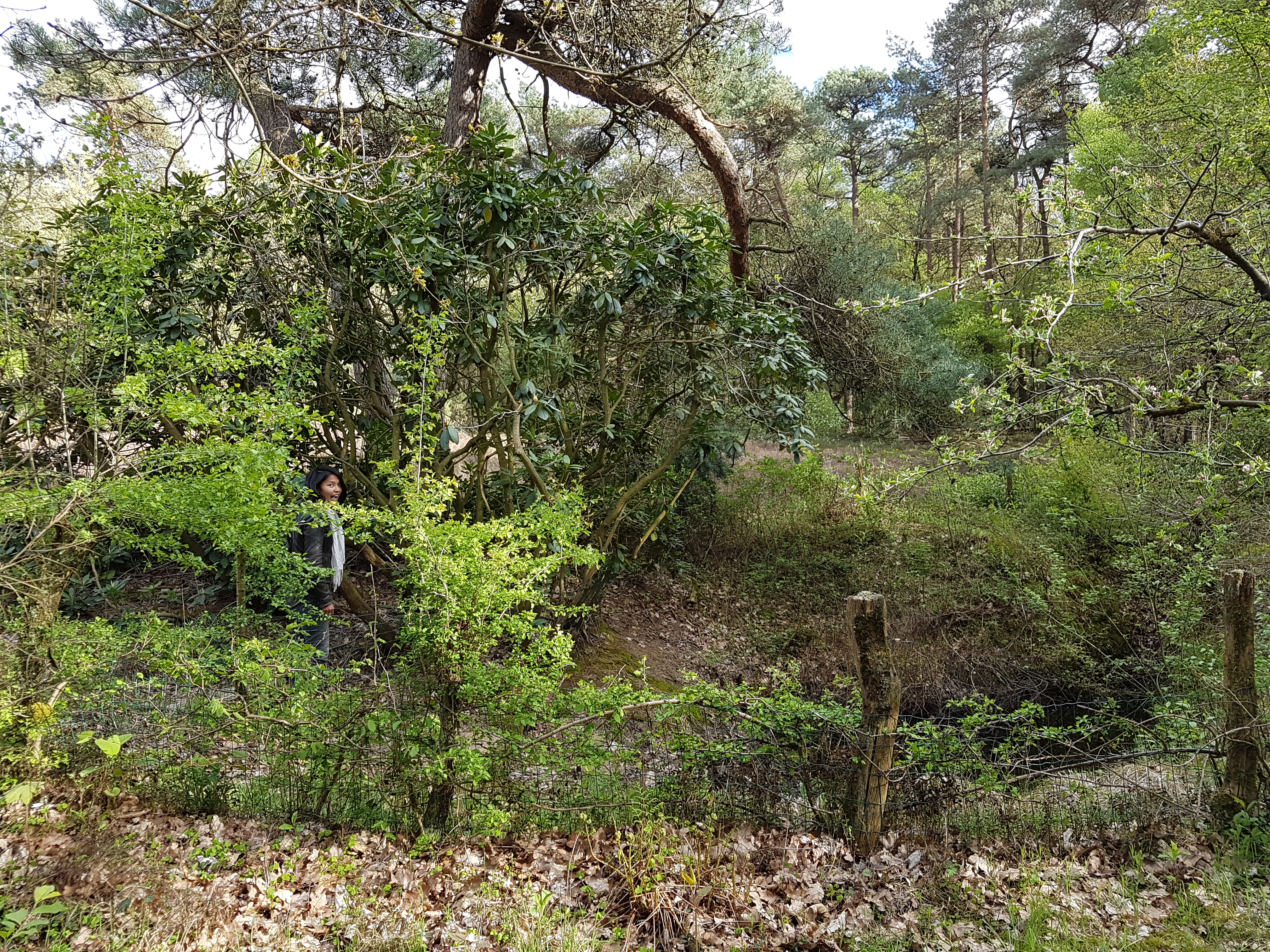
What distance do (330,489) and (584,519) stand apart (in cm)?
219

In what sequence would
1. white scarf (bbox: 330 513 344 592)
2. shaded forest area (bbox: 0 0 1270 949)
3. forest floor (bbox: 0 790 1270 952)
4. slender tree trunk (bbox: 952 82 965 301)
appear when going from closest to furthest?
forest floor (bbox: 0 790 1270 952) < shaded forest area (bbox: 0 0 1270 949) < white scarf (bbox: 330 513 344 592) < slender tree trunk (bbox: 952 82 965 301)

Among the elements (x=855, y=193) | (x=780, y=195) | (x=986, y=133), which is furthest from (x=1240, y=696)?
(x=855, y=193)

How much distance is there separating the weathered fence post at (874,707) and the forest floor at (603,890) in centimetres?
17

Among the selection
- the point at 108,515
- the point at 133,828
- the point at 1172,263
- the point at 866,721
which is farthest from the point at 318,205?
the point at 1172,263

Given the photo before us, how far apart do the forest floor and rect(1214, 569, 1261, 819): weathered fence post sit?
34 centimetres

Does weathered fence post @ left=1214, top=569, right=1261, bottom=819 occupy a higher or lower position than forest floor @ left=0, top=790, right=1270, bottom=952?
higher

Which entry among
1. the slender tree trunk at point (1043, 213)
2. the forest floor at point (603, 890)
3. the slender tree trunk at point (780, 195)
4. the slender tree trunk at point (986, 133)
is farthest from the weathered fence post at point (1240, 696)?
the slender tree trunk at point (986, 133)

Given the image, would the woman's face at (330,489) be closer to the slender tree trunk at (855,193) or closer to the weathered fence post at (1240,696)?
the weathered fence post at (1240,696)

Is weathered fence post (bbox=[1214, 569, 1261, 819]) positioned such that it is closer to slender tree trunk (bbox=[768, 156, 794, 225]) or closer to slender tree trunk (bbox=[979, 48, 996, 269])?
slender tree trunk (bbox=[768, 156, 794, 225])

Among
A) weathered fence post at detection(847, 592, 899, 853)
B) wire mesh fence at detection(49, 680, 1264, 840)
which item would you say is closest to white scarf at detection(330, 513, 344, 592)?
wire mesh fence at detection(49, 680, 1264, 840)

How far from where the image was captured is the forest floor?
2748mm

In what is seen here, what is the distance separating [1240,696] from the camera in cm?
349

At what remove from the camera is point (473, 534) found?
337 cm

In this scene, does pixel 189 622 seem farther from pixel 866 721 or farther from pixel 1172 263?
pixel 1172 263
